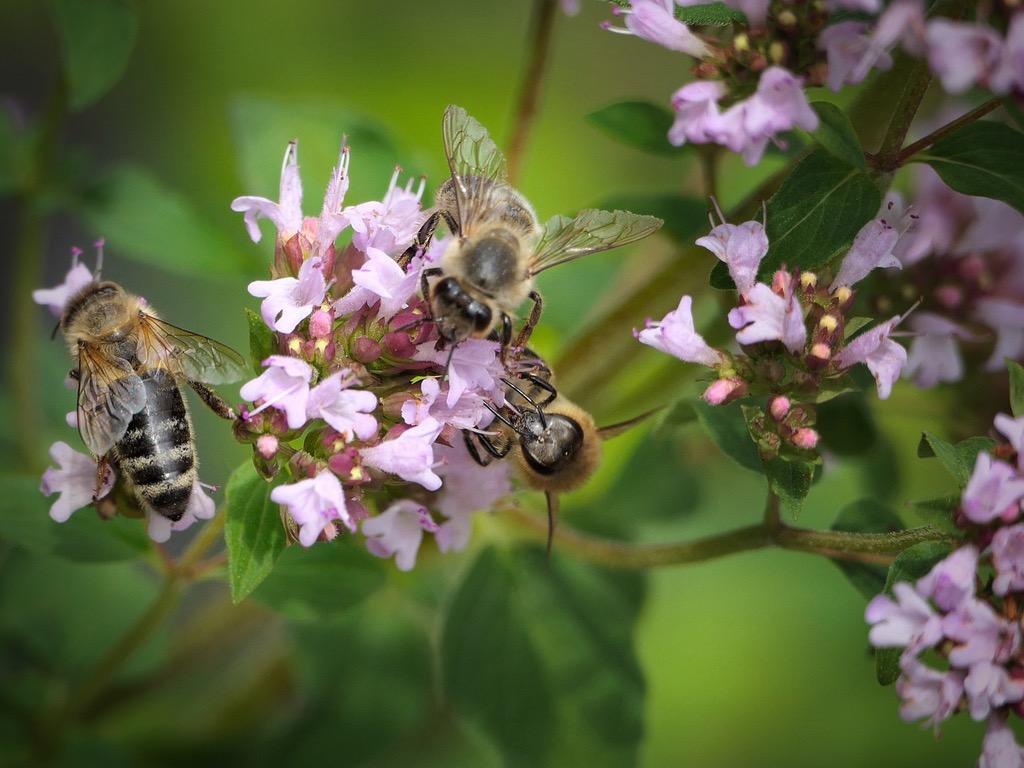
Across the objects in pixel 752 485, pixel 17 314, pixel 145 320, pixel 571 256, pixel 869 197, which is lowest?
pixel 752 485

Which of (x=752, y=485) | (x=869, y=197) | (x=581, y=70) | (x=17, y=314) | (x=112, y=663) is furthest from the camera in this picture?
(x=581, y=70)

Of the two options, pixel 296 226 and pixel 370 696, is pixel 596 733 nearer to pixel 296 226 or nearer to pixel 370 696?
pixel 370 696

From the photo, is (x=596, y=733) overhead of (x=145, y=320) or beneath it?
beneath

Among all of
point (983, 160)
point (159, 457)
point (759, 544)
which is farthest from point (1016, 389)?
point (159, 457)

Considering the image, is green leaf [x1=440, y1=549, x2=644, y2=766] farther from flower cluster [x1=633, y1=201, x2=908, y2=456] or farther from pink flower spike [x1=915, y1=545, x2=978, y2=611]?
pink flower spike [x1=915, y1=545, x2=978, y2=611]

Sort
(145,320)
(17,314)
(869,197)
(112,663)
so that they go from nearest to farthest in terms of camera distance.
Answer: (869,197), (145,320), (112,663), (17,314)

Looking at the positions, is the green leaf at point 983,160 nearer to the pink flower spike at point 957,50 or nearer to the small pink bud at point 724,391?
the pink flower spike at point 957,50

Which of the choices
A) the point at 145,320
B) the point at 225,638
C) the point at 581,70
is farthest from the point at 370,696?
the point at 581,70
